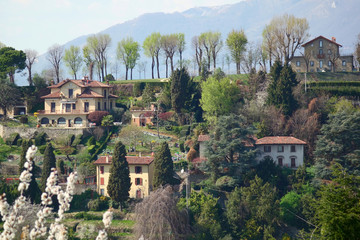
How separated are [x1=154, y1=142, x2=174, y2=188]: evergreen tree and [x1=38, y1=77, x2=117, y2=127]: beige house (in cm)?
1824

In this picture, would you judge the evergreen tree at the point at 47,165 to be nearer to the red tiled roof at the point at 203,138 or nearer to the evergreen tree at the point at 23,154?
the evergreen tree at the point at 23,154

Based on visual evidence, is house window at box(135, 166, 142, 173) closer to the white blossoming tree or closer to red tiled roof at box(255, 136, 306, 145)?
red tiled roof at box(255, 136, 306, 145)

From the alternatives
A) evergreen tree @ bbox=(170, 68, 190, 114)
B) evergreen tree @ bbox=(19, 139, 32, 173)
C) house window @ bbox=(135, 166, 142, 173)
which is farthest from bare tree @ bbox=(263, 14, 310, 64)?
evergreen tree @ bbox=(19, 139, 32, 173)

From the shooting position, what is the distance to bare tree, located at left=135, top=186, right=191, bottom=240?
36.9 metres

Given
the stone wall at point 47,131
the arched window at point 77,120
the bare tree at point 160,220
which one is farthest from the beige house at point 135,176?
the arched window at point 77,120

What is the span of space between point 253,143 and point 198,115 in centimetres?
1414

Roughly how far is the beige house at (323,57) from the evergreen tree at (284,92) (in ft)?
57.1

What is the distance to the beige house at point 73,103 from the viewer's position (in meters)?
Answer: 60.8

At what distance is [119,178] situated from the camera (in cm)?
4391

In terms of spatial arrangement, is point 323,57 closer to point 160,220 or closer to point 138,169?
point 138,169

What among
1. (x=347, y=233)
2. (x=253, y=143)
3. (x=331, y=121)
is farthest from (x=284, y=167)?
(x=347, y=233)

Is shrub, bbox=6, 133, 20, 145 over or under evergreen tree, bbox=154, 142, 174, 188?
over

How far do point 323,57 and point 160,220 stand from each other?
153 feet

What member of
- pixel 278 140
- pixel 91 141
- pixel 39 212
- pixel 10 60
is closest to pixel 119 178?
pixel 91 141
